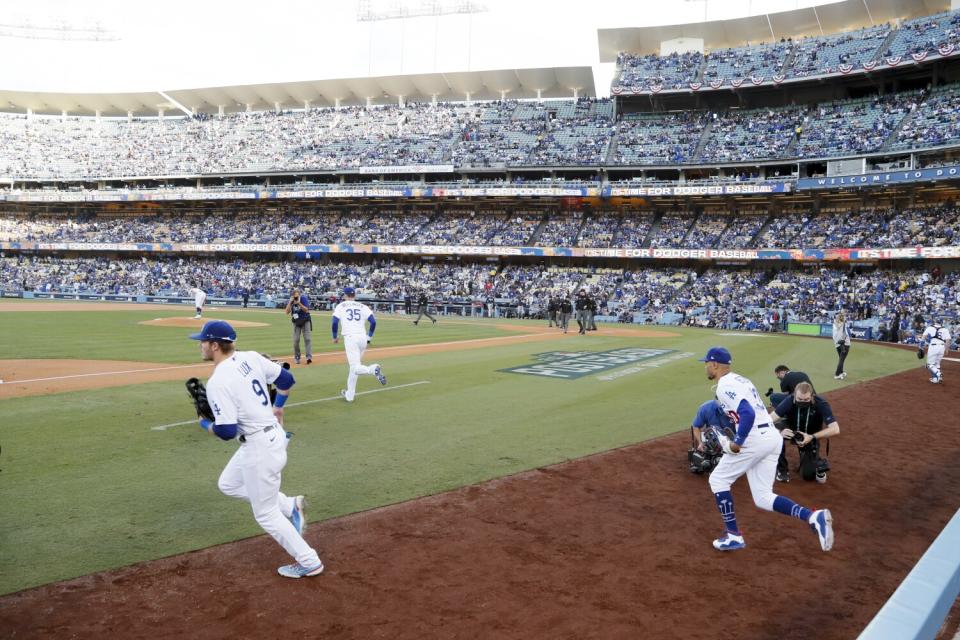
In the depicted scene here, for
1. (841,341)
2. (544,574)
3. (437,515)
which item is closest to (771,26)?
(841,341)

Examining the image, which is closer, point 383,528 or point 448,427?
point 383,528

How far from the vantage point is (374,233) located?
178ft

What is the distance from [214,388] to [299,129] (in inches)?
2540

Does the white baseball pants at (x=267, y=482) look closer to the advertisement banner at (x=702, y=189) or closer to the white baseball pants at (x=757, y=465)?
the white baseball pants at (x=757, y=465)

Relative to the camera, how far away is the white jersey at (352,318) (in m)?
11.9

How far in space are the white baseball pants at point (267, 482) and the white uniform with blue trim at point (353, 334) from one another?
6.85m

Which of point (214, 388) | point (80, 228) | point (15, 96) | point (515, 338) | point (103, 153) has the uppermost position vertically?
point (15, 96)

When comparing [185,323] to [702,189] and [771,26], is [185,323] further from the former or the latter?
[771,26]

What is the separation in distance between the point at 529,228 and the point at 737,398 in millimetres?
46306

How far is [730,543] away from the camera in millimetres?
5836

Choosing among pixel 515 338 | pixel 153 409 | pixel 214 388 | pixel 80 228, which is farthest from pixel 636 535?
pixel 80 228

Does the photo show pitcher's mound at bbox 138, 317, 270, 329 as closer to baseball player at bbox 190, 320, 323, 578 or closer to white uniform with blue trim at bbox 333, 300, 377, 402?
white uniform with blue trim at bbox 333, 300, 377, 402

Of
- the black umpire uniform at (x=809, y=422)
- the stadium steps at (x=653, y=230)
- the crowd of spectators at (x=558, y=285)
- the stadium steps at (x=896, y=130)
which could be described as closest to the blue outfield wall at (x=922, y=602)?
the black umpire uniform at (x=809, y=422)

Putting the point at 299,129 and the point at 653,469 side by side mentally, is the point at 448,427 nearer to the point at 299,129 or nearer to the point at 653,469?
the point at 653,469
